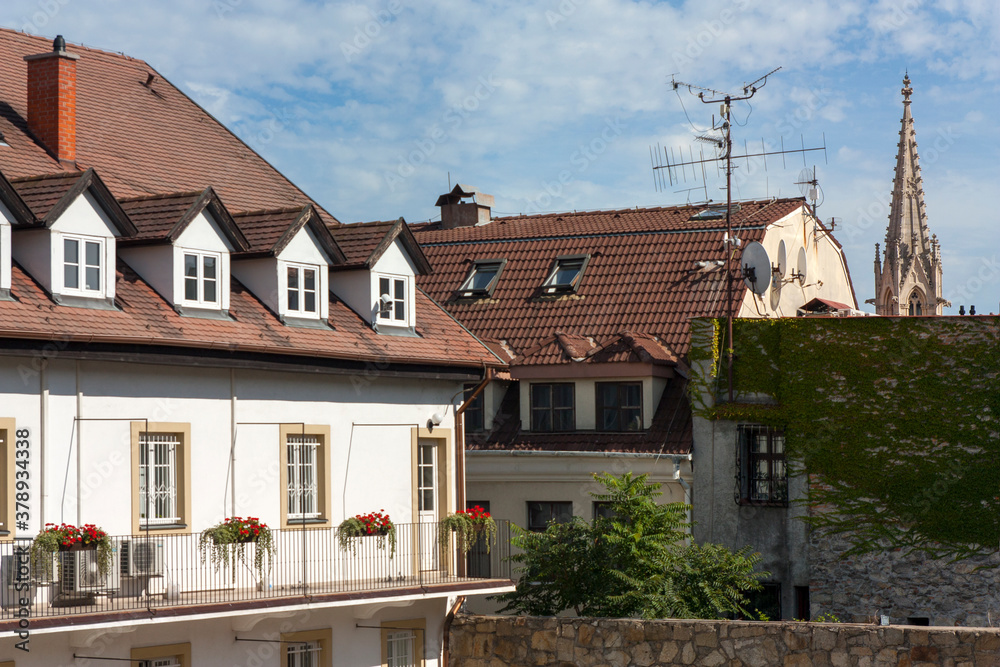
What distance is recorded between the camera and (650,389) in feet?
94.9

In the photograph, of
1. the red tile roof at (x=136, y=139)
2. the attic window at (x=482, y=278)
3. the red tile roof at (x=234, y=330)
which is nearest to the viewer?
the red tile roof at (x=234, y=330)

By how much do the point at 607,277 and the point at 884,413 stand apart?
7249mm

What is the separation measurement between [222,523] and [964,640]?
10529mm

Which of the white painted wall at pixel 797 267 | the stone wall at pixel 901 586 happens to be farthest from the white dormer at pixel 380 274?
the stone wall at pixel 901 586

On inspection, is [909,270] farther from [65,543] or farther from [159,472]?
[65,543]

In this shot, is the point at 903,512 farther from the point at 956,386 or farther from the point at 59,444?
the point at 59,444

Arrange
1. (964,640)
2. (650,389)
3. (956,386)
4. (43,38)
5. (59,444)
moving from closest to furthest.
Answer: (59,444)
(964,640)
(43,38)
(956,386)
(650,389)

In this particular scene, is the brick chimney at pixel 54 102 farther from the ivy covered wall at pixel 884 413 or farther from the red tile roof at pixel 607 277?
the ivy covered wall at pixel 884 413

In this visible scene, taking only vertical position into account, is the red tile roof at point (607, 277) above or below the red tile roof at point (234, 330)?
above

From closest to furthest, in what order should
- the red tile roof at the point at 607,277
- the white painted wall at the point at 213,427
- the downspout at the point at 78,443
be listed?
the white painted wall at the point at 213,427
the downspout at the point at 78,443
the red tile roof at the point at 607,277

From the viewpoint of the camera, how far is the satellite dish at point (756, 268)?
28.8 meters

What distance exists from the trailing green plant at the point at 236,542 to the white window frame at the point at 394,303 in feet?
14.2

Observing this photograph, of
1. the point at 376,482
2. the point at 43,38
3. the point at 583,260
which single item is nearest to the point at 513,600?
the point at 376,482

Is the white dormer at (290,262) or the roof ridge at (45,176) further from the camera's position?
the white dormer at (290,262)
